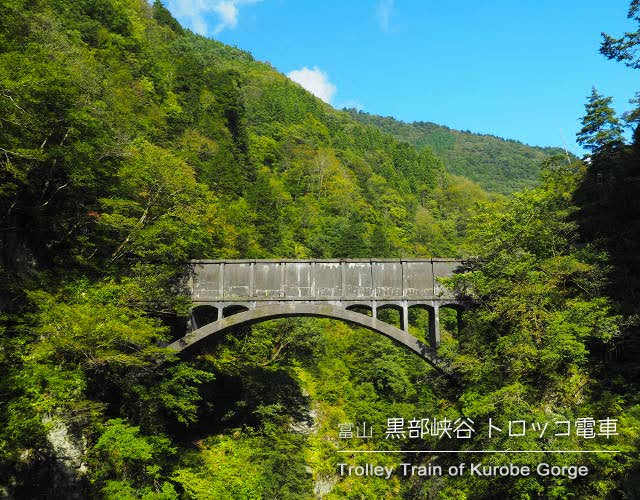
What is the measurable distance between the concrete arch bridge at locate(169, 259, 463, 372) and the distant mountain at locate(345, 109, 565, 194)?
107 metres

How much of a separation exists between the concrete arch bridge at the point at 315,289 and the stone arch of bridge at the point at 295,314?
43mm

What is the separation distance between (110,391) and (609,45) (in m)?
24.5

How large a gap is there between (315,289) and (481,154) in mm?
162466

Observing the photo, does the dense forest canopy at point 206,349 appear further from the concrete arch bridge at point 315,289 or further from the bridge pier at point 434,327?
the concrete arch bridge at point 315,289

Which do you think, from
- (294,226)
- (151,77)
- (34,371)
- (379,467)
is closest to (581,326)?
(379,467)

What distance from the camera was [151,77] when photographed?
141 ft

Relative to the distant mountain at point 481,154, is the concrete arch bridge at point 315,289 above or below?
below

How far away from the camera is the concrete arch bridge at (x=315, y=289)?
20281 millimetres

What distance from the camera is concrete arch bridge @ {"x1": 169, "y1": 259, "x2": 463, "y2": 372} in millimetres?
20281

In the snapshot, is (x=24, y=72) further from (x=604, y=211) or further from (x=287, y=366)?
(x=604, y=211)

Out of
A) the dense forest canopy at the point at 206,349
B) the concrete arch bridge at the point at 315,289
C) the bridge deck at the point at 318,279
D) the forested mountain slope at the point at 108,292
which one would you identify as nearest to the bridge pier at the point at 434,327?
the concrete arch bridge at the point at 315,289

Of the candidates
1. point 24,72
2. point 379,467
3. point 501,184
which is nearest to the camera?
point 24,72

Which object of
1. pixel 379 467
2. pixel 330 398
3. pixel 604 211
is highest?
pixel 604 211

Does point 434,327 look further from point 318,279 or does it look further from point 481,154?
→ point 481,154
